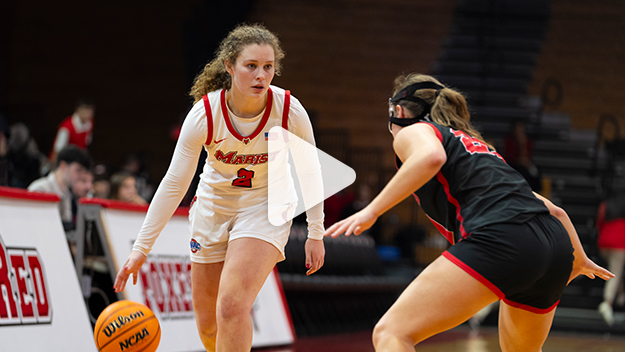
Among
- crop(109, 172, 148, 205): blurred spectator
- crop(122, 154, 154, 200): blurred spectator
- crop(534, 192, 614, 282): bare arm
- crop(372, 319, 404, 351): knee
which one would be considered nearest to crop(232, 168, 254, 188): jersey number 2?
crop(372, 319, 404, 351): knee

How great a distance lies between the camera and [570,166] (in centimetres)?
1345

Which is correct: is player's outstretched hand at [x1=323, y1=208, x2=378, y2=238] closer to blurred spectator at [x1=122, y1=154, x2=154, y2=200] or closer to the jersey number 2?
the jersey number 2

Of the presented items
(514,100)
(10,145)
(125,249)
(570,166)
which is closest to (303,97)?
(514,100)

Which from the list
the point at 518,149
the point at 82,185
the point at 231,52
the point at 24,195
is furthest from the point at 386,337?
the point at 518,149

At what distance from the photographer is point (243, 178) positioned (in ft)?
12.1

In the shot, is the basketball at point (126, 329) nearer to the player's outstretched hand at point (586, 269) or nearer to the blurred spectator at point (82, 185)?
the player's outstretched hand at point (586, 269)

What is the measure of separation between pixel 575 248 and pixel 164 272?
3458 mm

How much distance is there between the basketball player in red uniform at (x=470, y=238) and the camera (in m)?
2.81

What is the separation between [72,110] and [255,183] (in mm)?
13459

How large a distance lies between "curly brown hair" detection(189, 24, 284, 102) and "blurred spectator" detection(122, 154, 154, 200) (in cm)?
543

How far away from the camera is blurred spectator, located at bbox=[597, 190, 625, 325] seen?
9.93 metres

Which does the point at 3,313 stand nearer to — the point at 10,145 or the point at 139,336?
the point at 139,336

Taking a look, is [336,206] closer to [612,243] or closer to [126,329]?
[612,243]

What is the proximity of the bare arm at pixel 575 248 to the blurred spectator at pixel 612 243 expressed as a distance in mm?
6956
